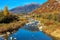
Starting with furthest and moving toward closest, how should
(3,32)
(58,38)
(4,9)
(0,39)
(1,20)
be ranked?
1. (4,9)
2. (1,20)
3. (3,32)
4. (58,38)
5. (0,39)

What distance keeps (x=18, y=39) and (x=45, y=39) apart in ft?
20.5

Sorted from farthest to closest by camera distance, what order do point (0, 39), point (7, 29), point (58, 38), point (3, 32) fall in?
point (7, 29)
point (3, 32)
point (58, 38)
point (0, 39)

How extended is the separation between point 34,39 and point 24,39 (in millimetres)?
2300

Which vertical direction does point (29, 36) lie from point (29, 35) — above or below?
above

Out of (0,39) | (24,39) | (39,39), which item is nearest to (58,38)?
(39,39)

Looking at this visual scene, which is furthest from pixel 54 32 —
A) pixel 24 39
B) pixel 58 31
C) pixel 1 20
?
pixel 1 20

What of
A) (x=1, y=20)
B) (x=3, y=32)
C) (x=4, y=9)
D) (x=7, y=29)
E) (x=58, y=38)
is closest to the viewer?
(x=58, y=38)

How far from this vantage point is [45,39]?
154 ft

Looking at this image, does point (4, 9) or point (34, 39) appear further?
point (4, 9)

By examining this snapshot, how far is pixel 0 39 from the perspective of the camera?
4406cm

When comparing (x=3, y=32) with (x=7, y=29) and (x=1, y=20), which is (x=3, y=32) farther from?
(x=1, y=20)

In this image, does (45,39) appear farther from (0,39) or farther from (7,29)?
(7,29)

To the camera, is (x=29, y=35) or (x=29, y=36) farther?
(x=29, y=35)

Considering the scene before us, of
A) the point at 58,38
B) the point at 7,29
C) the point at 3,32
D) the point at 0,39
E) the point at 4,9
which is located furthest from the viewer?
the point at 4,9
